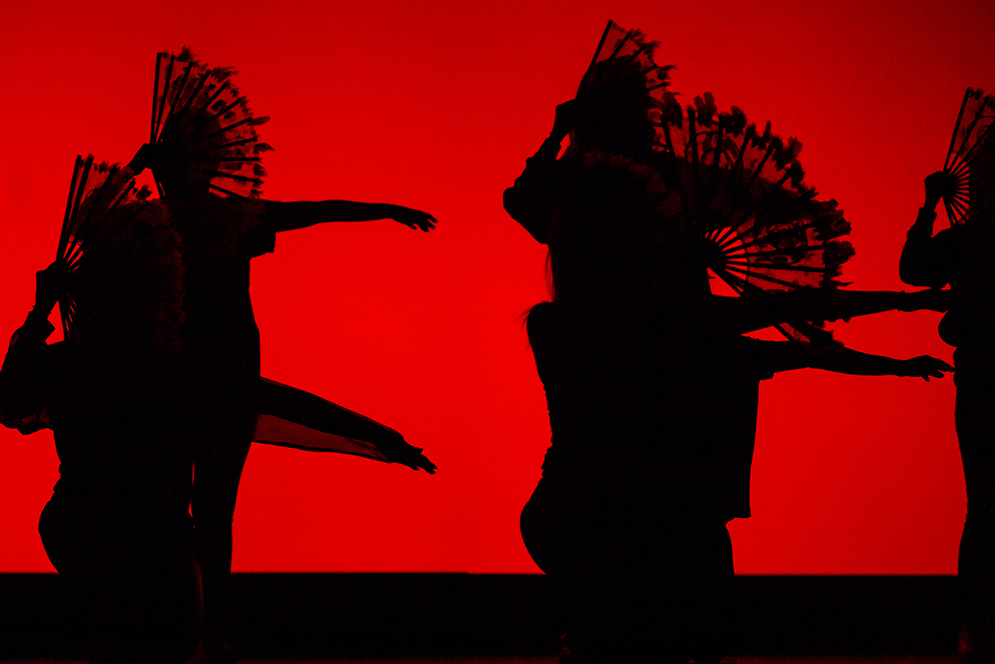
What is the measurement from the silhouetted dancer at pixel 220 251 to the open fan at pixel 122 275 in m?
0.28

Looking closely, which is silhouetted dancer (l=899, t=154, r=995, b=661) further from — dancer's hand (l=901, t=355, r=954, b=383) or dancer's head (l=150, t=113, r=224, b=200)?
dancer's head (l=150, t=113, r=224, b=200)

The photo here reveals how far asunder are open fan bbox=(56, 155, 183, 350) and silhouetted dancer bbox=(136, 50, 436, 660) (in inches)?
10.9

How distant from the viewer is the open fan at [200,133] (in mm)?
1549

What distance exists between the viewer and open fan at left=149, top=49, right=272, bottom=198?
5.08 ft

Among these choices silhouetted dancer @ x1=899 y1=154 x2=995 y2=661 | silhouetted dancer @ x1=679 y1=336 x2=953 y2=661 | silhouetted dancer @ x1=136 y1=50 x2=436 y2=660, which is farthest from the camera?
silhouetted dancer @ x1=899 y1=154 x2=995 y2=661

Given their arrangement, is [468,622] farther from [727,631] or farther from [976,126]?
[976,126]

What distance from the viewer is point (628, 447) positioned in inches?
38.4

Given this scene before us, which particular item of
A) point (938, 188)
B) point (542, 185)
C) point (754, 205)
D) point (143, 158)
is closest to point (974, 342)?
point (938, 188)

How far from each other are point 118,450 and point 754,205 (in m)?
0.88

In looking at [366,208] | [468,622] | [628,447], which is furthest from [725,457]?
[468,622]

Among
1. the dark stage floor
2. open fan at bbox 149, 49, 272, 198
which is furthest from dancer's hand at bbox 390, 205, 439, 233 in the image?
the dark stage floor

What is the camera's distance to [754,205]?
1.05 m

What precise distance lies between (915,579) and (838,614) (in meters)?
0.30

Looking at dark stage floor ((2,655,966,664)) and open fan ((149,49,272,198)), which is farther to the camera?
dark stage floor ((2,655,966,664))
